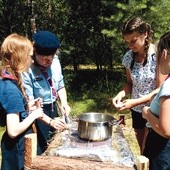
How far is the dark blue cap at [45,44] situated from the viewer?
2906 millimetres

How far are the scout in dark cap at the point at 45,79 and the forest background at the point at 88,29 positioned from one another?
417 centimetres

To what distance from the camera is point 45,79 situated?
124 inches

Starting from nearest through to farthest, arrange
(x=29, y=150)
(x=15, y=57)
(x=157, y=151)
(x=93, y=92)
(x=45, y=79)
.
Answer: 1. (x=157, y=151)
2. (x=29, y=150)
3. (x=15, y=57)
4. (x=45, y=79)
5. (x=93, y=92)

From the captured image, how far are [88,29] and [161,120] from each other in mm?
9218

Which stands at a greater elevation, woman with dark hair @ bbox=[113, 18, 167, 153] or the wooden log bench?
woman with dark hair @ bbox=[113, 18, 167, 153]

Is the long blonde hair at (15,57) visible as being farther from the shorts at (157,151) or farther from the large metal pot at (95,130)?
the shorts at (157,151)

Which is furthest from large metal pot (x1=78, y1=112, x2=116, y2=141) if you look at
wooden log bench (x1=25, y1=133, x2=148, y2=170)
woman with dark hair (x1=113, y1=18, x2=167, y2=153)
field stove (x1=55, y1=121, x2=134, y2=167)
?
woman with dark hair (x1=113, y1=18, x2=167, y2=153)

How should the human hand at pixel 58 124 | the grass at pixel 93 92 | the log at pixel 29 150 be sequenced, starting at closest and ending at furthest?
the log at pixel 29 150 < the human hand at pixel 58 124 < the grass at pixel 93 92

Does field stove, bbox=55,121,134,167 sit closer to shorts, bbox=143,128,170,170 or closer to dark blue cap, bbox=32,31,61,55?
shorts, bbox=143,128,170,170

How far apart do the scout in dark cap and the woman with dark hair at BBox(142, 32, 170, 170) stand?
80 centimetres

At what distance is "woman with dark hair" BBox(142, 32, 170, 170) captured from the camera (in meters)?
1.95

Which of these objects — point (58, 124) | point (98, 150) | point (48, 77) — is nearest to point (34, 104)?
point (58, 124)

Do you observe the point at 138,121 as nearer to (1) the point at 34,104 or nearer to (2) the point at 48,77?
(2) the point at 48,77

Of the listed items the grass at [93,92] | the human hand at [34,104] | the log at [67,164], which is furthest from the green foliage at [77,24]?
the log at [67,164]
